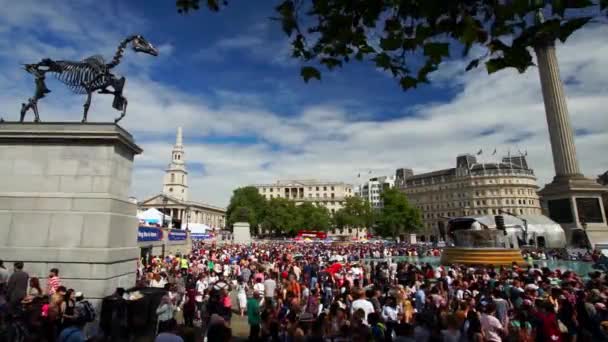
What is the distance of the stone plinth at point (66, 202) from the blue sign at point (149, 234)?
1138cm

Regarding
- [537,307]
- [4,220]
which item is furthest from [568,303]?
[4,220]

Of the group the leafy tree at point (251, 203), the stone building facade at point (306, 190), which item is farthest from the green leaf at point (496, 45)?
the stone building facade at point (306, 190)

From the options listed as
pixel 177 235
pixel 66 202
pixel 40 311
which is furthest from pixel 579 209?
pixel 40 311

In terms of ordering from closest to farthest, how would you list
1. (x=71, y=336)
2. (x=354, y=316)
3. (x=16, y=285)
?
(x=71, y=336)
(x=354, y=316)
(x=16, y=285)

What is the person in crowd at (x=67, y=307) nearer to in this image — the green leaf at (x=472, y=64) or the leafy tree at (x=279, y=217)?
the green leaf at (x=472, y=64)

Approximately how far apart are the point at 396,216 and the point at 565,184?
138 feet

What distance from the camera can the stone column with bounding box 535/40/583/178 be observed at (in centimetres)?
4006

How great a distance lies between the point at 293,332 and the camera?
625 cm

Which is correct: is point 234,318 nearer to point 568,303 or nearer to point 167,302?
point 167,302

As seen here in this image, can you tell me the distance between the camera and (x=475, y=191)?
102m

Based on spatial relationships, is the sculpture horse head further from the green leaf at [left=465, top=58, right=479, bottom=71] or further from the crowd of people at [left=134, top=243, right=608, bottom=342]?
the green leaf at [left=465, top=58, right=479, bottom=71]

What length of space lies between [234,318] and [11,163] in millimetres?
8555

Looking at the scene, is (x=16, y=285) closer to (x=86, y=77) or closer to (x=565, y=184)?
(x=86, y=77)

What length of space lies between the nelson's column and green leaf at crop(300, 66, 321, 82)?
133 feet
